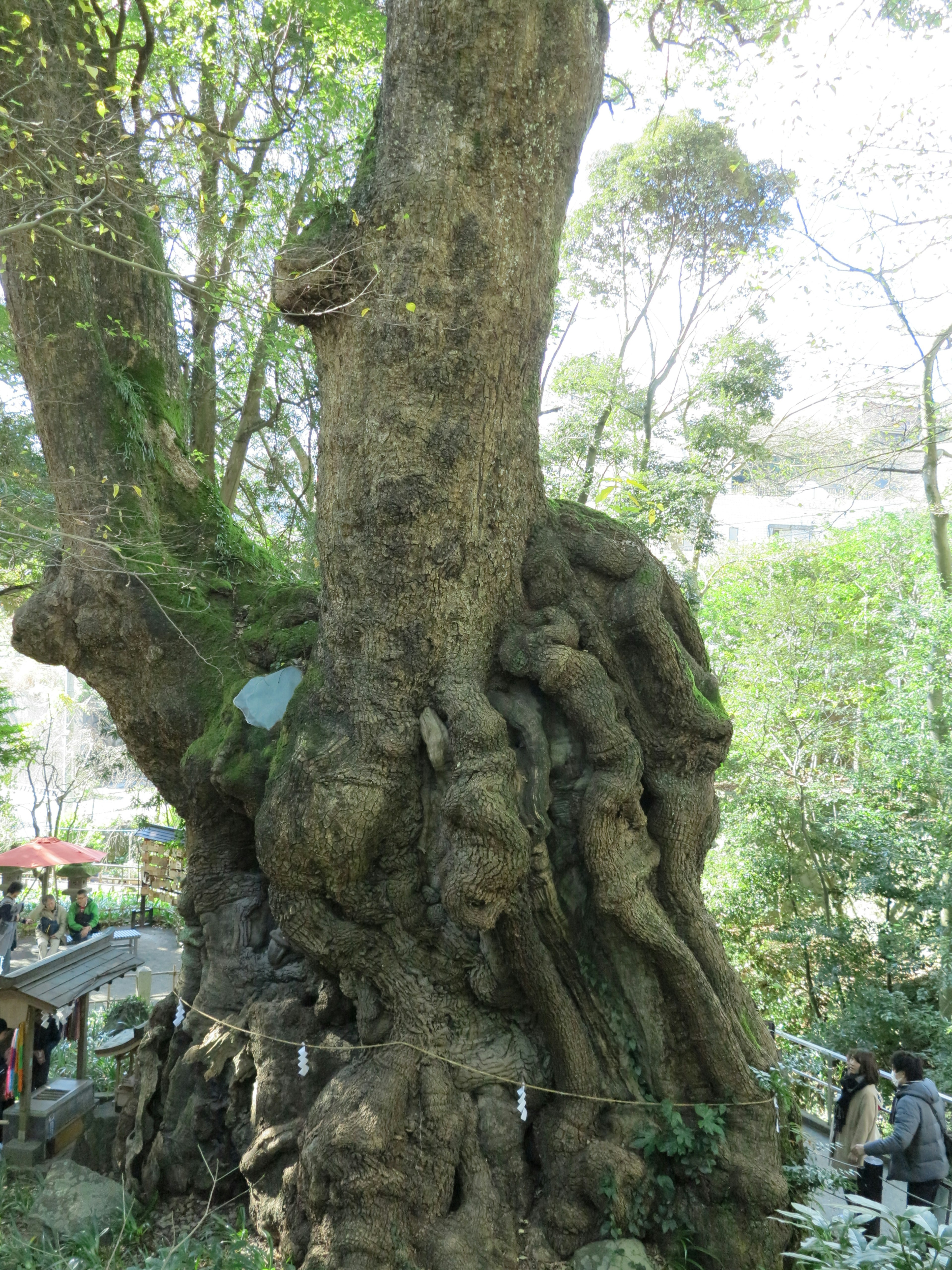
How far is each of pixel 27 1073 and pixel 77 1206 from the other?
1371 millimetres

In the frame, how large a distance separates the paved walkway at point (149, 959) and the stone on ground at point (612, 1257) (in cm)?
779

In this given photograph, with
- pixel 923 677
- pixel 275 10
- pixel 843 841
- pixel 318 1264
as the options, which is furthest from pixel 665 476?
pixel 318 1264

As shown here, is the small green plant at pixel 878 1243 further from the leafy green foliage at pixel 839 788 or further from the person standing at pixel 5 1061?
the leafy green foliage at pixel 839 788

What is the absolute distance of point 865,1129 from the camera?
5.01 m

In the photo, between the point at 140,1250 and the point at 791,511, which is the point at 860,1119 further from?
the point at 791,511

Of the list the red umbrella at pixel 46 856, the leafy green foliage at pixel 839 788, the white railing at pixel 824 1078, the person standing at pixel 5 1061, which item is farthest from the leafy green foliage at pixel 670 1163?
the red umbrella at pixel 46 856

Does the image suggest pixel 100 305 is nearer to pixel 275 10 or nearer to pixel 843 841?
pixel 275 10

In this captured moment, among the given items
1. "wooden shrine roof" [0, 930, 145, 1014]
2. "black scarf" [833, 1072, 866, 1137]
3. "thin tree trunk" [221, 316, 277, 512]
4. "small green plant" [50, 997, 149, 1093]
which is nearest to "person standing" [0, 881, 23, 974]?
"small green plant" [50, 997, 149, 1093]

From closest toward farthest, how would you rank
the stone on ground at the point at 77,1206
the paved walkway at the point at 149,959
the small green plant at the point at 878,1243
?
1. the small green plant at the point at 878,1243
2. the stone on ground at the point at 77,1206
3. the paved walkway at the point at 149,959

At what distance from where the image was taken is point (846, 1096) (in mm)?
5152

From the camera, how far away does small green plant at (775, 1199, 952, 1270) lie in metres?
2.71

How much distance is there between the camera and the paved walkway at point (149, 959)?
41.5ft

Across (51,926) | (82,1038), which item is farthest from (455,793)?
(51,926)

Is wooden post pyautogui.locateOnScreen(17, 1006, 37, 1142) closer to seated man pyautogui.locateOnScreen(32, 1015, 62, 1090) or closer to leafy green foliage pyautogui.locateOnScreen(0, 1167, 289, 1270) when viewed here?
seated man pyautogui.locateOnScreen(32, 1015, 62, 1090)
